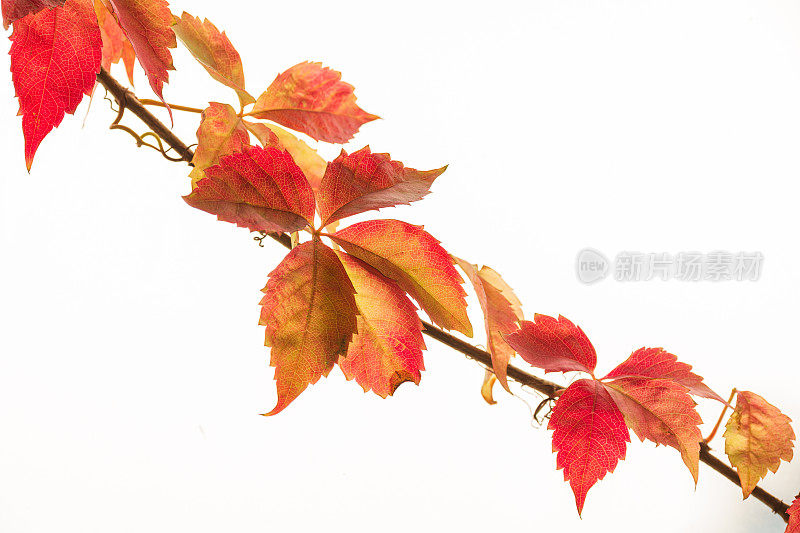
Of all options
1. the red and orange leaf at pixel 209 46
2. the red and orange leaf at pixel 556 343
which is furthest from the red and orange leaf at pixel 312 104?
the red and orange leaf at pixel 556 343

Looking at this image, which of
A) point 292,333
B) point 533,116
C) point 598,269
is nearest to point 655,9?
point 533,116

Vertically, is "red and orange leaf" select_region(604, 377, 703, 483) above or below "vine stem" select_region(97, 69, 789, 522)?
below

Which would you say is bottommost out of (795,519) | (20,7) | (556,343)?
(795,519)

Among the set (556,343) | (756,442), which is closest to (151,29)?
(556,343)

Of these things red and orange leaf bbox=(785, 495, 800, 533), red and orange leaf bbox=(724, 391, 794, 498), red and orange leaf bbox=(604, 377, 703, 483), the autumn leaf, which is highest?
the autumn leaf

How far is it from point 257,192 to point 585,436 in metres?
0.20

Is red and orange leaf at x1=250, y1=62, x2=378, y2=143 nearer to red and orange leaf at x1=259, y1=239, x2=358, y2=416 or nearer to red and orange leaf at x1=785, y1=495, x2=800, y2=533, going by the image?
red and orange leaf at x1=259, y1=239, x2=358, y2=416

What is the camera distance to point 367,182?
24cm

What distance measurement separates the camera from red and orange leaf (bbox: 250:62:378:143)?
30 cm

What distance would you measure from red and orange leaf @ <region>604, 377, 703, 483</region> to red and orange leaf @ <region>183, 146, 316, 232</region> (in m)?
0.20

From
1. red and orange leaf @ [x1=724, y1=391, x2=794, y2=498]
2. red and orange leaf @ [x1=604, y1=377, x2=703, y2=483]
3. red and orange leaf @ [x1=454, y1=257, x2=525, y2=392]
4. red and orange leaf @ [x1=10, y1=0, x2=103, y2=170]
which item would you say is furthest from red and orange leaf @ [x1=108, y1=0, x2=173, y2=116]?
red and orange leaf @ [x1=724, y1=391, x2=794, y2=498]

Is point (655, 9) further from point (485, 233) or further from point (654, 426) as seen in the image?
point (654, 426)

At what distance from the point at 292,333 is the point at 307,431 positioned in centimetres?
40

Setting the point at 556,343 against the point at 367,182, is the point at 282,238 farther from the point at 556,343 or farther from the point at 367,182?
the point at 556,343
